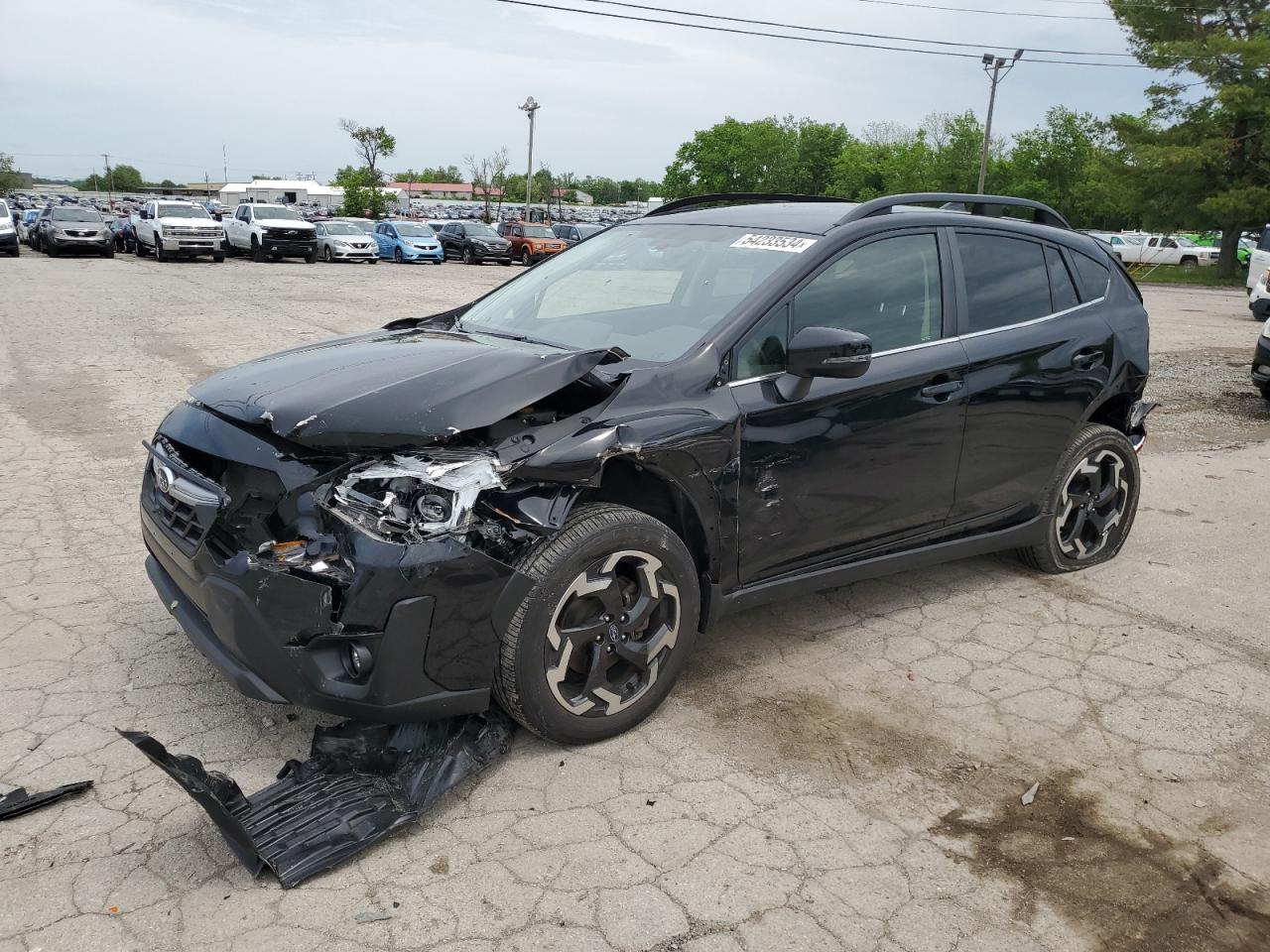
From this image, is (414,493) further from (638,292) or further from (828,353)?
(638,292)

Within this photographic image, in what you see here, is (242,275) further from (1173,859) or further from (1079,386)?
(1173,859)

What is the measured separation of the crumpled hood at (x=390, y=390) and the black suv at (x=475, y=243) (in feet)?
104

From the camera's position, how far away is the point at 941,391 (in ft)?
13.1

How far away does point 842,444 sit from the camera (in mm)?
3664

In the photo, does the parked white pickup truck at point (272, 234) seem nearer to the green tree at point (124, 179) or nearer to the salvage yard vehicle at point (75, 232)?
the salvage yard vehicle at point (75, 232)

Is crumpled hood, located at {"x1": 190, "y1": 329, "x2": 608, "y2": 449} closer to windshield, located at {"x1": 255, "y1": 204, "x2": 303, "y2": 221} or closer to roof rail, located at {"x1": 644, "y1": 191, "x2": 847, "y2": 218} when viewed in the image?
roof rail, located at {"x1": 644, "y1": 191, "x2": 847, "y2": 218}

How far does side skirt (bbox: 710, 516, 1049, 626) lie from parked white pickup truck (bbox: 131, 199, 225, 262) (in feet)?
93.3

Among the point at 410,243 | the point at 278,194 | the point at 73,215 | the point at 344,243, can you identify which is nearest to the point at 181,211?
the point at 73,215

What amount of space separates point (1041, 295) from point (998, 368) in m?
0.63

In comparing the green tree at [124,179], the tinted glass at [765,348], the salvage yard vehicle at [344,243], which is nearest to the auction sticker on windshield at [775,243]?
the tinted glass at [765,348]

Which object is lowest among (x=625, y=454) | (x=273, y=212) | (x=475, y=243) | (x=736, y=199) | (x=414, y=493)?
(x=414, y=493)

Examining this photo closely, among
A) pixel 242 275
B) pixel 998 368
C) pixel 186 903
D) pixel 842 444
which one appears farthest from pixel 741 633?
pixel 242 275

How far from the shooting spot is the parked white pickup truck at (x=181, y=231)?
28.0 metres

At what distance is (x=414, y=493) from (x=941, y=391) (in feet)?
7.35
